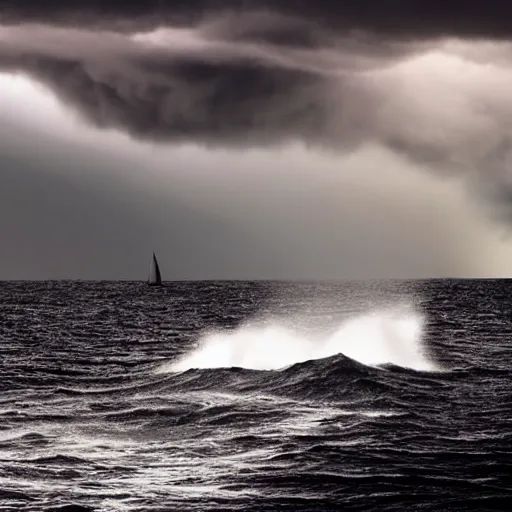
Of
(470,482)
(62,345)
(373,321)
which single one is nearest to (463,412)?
(470,482)

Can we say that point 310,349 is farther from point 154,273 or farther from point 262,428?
point 154,273

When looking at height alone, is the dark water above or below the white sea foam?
below

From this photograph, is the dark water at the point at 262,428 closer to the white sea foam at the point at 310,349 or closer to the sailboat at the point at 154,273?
the white sea foam at the point at 310,349

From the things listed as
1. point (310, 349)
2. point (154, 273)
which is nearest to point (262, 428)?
point (310, 349)

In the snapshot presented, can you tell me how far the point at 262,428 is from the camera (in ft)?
87.4

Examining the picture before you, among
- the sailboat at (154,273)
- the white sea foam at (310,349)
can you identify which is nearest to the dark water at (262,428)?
the white sea foam at (310,349)

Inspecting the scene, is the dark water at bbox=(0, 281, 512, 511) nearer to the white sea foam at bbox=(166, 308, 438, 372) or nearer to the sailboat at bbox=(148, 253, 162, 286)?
the white sea foam at bbox=(166, 308, 438, 372)

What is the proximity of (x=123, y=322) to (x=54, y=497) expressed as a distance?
73935 mm

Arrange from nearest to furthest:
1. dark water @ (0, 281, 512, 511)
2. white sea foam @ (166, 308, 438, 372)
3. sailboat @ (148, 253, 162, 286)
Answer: dark water @ (0, 281, 512, 511) < white sea foam @ (166, 308, 438, 372) < sailboat @ (148, 253, 162, 286)

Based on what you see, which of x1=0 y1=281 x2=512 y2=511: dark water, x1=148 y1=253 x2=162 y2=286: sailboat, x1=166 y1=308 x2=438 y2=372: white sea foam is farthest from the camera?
x1=148 y1=253 x2=162 y2=286: sailboat

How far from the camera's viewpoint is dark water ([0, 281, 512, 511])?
19.5 m

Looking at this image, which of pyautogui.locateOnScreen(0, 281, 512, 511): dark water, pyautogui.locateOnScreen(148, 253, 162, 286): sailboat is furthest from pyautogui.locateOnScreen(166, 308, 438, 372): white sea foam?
pyautogui.locateOnScreen(148, 253, 162, 286): sailboat

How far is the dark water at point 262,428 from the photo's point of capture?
64.0ft

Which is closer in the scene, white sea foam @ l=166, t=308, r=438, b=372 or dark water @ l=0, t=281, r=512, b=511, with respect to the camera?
dark water @ l=0, t=281, r=512, b=511
